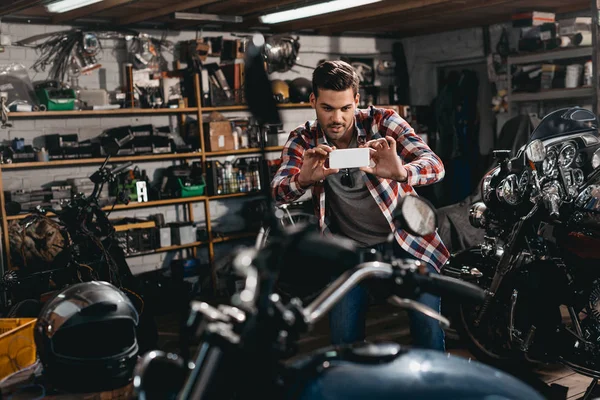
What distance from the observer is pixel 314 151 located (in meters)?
2.20

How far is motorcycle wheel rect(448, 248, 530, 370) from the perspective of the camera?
12.9 feet

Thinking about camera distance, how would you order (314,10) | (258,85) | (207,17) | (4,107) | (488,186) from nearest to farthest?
(258,85) → (488,186) → (4,107) → (314,10) → (207,17)

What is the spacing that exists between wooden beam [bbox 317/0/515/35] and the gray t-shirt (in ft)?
14.5

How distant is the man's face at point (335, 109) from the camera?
2488mm

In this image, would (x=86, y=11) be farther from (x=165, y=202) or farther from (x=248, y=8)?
(x=165, y=202)

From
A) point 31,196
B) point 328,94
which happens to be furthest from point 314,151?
point 31,196

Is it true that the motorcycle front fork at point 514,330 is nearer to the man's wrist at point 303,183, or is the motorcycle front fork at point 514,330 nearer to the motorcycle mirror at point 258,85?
the man's wrist at point 303,183

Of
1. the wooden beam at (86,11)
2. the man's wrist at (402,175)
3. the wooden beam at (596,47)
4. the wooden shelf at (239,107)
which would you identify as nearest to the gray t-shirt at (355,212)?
the man's wrist at (402,175)

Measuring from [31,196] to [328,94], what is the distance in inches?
171

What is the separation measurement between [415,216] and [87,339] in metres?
1.21

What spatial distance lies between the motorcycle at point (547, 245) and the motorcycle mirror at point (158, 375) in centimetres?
228

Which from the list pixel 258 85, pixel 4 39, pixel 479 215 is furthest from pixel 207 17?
pixel 258 85

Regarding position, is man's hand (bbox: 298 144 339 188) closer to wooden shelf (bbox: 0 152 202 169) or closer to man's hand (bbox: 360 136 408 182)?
man's hand (bbox: 360 136 408 182)

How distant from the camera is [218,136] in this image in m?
7.16
